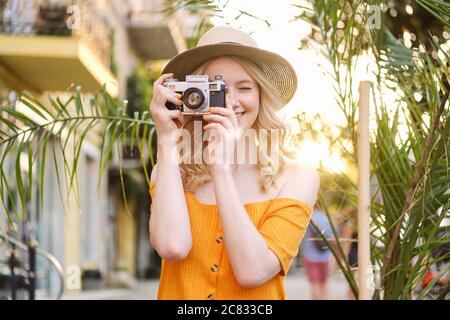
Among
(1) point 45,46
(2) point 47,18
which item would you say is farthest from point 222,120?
(2) point 47,18

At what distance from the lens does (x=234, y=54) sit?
6.36 ft

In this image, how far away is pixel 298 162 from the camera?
197 cm

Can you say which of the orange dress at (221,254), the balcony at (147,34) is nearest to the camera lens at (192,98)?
the orange dress at (221,254)

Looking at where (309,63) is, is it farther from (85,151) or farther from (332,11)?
(85,151)

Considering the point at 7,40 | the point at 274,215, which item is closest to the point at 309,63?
the point at 274,215

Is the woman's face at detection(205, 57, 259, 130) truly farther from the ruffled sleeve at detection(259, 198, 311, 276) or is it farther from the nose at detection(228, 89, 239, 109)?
the ruffled sleeve at detection(259, 198, 311, 276)

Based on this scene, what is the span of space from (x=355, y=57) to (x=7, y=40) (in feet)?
25.4

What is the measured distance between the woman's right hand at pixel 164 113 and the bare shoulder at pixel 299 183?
0.27 metres

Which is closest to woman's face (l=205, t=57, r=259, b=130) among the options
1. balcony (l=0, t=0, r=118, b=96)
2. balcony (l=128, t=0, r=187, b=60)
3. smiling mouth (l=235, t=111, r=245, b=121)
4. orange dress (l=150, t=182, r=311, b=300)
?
smiling mouth (l=235, t=111, r=245, b=121)

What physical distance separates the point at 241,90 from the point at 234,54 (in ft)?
0.28

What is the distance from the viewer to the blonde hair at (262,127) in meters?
1.92

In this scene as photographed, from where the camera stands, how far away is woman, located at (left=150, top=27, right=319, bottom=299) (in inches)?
68.0

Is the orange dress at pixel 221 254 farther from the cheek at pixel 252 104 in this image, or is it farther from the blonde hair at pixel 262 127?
the cheek at pixel 252 104

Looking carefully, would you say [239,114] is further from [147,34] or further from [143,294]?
[147,34]
